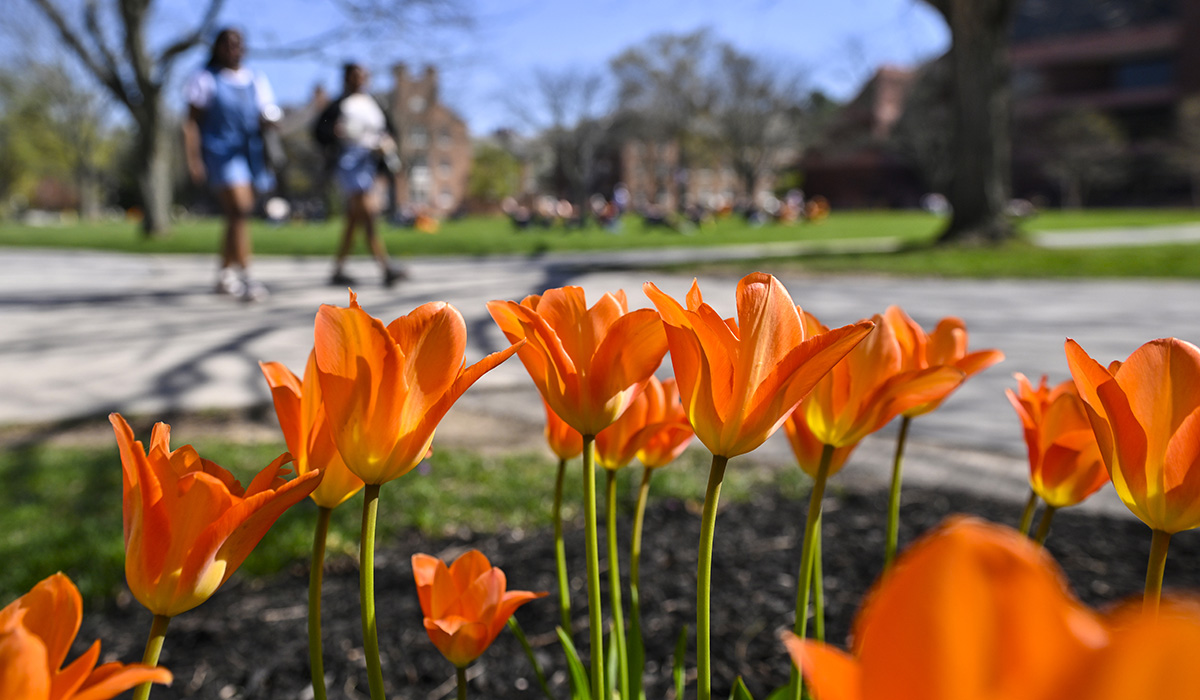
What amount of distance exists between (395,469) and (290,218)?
64.3m

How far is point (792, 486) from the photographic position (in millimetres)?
2824

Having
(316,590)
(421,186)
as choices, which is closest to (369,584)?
(316,590)

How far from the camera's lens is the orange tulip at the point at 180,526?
470 millimetres

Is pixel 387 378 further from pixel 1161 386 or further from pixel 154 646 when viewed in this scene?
pixel 1161 386

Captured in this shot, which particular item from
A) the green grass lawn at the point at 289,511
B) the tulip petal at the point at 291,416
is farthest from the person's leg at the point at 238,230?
the tulip petal at the point at 291,416

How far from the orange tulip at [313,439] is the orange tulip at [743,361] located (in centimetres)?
24

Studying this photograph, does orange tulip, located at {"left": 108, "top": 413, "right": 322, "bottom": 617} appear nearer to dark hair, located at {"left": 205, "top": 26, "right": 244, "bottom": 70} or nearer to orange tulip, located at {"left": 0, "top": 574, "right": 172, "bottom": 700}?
orange tulip, located at {"left": 0, "top": 574, "right": 172, "bottom": 700}

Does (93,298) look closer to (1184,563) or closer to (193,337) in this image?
(193,337)

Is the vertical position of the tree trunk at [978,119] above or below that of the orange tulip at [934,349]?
above

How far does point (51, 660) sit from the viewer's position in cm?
43

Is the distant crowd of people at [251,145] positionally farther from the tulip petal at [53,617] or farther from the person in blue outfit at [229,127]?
the tulip petal at [53,617]

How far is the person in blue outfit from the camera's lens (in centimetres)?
692

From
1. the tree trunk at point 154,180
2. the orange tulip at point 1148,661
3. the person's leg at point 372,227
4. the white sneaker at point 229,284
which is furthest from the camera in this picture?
the tree trunk at point 154,180

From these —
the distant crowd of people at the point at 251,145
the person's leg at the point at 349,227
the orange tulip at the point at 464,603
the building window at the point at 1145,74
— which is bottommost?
the orange tulip at the point at 464,603
